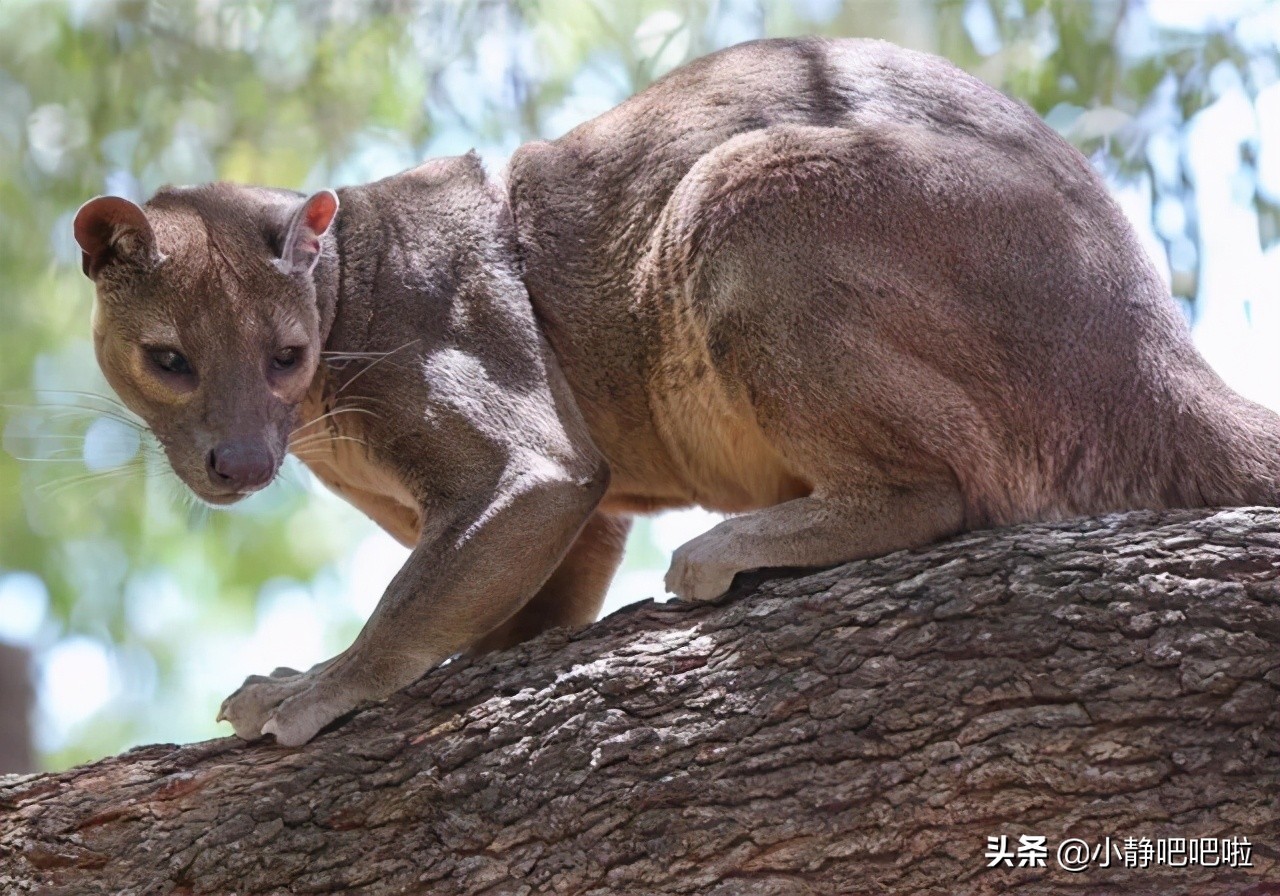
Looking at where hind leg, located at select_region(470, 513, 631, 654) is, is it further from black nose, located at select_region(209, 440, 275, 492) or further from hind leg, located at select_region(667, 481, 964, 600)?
black nose, located at select_region(209, 440, 275, 492)

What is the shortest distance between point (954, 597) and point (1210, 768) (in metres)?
0.75

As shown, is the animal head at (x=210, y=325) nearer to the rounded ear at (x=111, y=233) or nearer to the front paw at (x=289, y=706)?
the rounded ear at (x=111, y=233)

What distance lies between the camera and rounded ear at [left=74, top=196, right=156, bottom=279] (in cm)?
427

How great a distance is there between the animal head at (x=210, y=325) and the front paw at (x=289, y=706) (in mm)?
640

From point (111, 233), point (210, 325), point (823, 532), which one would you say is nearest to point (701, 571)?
point (823, 532)

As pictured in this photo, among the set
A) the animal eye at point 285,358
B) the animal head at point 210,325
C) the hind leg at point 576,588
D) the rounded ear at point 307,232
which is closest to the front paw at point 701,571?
the hind leg at point 576,588

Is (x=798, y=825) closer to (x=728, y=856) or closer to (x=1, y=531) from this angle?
(x=728, y=856)

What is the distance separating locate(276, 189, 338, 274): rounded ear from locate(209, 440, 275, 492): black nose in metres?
0.69

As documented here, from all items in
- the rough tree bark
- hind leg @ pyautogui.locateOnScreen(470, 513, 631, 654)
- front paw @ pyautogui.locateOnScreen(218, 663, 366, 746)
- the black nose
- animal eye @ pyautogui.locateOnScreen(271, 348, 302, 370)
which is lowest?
the rough tree bark

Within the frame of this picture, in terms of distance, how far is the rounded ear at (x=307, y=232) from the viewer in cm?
448

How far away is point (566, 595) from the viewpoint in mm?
5227

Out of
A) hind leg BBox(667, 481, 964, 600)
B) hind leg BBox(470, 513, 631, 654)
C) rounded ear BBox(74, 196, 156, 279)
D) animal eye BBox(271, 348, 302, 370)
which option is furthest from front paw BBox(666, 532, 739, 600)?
rounded ear BBox(74, 196, 156, 279)

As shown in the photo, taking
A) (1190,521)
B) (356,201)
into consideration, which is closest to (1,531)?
(356,201)

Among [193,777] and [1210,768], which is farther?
[193,777]
